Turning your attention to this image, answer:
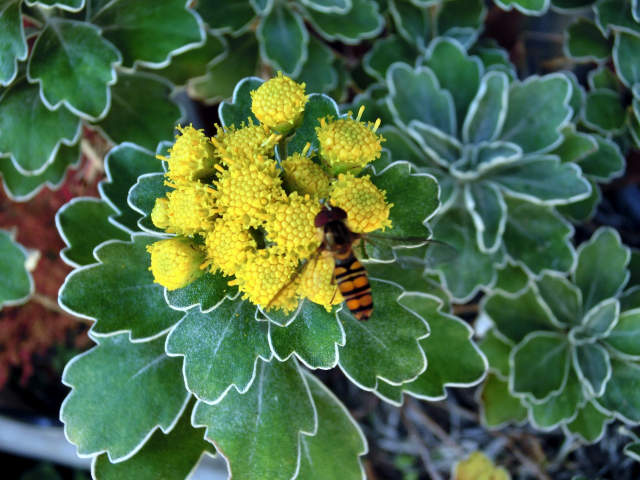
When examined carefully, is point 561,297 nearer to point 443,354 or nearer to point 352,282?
point 443,354

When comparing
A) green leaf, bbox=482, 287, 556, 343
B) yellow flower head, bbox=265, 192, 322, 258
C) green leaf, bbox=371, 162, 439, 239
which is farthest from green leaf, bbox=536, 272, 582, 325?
yellow flower head, bbox=265, 192, 322, 258

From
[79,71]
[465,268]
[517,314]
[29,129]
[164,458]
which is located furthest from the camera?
[517,314]

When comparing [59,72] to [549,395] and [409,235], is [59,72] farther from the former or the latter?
[549,395]

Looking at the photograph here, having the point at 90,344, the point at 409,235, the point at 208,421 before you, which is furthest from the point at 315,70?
the point at 90,344

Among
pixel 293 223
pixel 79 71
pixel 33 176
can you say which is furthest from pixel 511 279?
pixel 33 176

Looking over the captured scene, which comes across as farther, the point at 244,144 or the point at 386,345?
the point at 386,345

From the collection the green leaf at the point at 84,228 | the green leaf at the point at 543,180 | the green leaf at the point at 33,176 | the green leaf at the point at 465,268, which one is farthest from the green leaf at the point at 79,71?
the green leaf at the point at 543,180

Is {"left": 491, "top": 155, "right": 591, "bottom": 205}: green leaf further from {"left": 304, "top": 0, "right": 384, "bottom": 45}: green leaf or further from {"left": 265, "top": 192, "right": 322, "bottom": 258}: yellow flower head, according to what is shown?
{"left": 265, "top": 192, "right": 322, "bottom": 258}: yellow flower head
